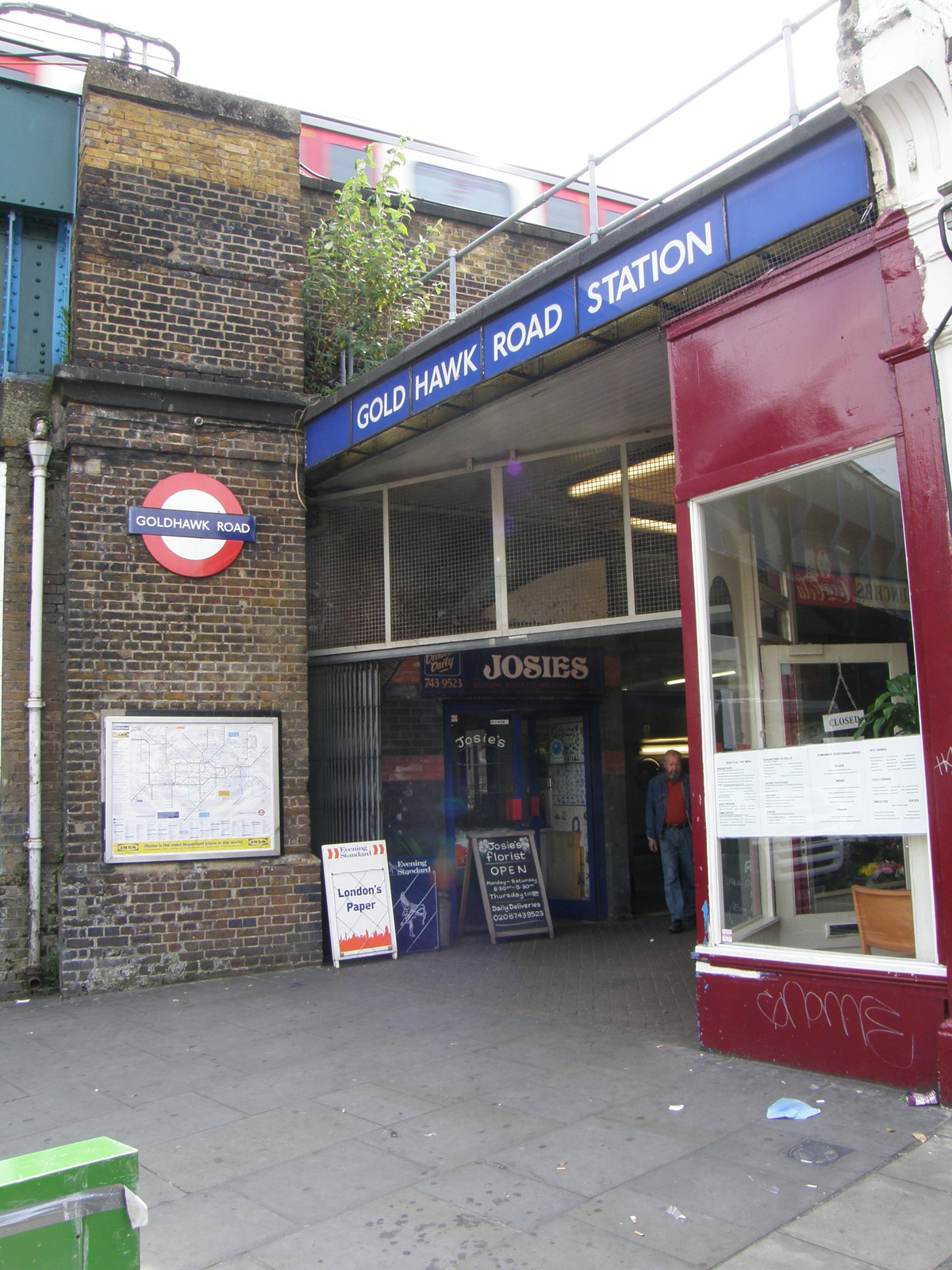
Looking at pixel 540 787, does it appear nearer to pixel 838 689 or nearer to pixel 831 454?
pixel 838 689

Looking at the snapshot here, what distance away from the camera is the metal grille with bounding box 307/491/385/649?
969 centimetres

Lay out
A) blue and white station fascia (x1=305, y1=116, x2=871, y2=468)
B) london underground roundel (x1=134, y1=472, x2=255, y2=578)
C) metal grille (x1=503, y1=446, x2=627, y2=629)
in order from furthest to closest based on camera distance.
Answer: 1. london underground roundel (x1=134, y1=472, x2=255, y2=578)
2. metal grille (x1=503, y1=446, x2=627, y2=629)
3. blue and white station fascia (x1=305, y1=116, x2=871, y2=468)

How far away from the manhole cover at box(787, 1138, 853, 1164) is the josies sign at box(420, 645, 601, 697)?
6614 mm

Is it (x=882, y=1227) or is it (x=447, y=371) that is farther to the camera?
(x=447, y=371)

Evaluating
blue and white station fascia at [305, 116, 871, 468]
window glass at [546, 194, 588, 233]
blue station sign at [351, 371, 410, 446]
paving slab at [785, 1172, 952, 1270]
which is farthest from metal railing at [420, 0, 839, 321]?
window glass at [546, 194, 588, 233]

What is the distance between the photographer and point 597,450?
8383 mm

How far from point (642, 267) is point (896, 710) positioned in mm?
3068

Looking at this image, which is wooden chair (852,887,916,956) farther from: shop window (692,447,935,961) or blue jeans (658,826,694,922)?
blue jeans (658,826,694,922)

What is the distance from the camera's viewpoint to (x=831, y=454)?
5.38 meters

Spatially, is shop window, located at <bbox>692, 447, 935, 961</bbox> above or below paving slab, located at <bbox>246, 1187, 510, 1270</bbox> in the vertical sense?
above

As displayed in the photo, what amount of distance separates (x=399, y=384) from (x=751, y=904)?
5.01 meters

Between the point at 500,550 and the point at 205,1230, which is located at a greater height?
the point at 500,550

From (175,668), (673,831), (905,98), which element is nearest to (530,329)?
(905,98)

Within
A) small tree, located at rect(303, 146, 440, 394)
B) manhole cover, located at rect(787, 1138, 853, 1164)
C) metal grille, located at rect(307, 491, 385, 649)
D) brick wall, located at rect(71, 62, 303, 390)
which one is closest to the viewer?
manhole cover, located at rect(787, 1138, 853, 1164)
